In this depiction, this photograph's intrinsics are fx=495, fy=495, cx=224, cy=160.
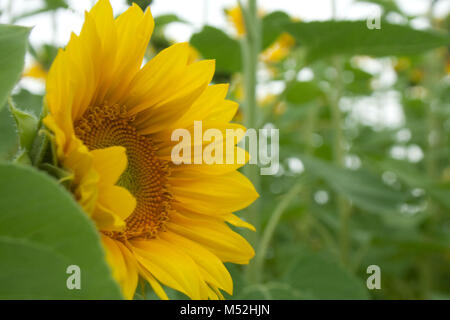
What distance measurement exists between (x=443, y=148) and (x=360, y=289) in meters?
1.17

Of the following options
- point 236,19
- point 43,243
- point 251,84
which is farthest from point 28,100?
point 236,19

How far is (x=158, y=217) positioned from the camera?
1.69 ft

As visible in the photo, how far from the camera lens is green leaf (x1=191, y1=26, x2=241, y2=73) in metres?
0.94

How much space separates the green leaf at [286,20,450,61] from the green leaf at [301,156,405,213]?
0.87 feet

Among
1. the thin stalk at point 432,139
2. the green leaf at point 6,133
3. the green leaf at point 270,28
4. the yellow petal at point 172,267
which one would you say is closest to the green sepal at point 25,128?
the yellow petal at point 172,267

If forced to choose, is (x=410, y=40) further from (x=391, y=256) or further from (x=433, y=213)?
(x=433, y=213)

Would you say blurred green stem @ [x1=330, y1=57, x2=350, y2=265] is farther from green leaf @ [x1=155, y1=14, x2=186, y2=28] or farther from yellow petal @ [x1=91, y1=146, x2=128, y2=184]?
yellow petal @ [x1=91, y1=146, x2=128, y2=184]

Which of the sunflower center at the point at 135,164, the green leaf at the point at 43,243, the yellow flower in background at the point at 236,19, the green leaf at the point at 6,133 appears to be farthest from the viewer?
the yellow flower in background at the point at 236,19

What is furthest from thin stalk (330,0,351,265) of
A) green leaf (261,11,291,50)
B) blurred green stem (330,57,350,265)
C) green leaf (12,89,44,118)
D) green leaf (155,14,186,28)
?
green leaf (12,89,44,118)

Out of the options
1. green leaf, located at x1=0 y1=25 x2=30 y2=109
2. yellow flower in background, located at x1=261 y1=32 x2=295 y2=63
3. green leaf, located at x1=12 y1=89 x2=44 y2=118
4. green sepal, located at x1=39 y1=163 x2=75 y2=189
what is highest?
yellow flower in background, located at x1=261 y1=32 x2=295 y2=63

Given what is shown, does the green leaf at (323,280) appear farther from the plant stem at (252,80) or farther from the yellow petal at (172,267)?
the yellow petal at (172,267)

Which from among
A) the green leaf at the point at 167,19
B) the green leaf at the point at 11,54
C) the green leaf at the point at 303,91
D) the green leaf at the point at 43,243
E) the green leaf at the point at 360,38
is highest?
the green leaf at the point at 167,19

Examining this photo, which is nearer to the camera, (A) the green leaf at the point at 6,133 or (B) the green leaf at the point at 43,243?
(B) the green leaf at the point at 43,243

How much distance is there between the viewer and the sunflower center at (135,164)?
0.48m
